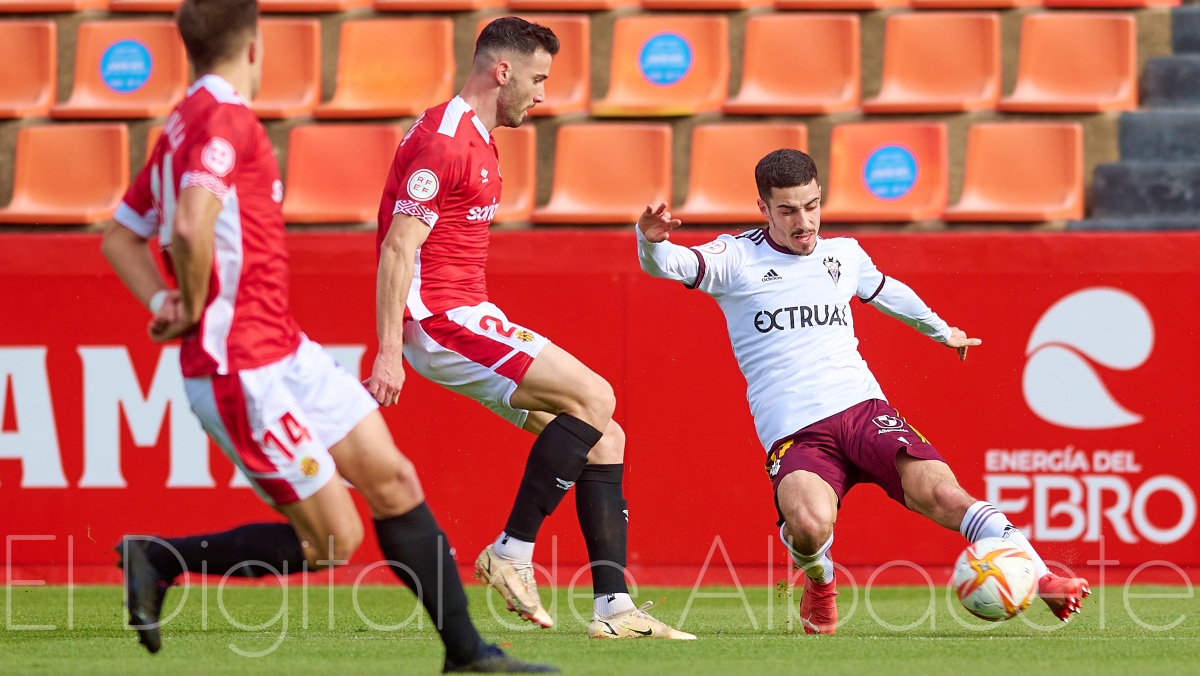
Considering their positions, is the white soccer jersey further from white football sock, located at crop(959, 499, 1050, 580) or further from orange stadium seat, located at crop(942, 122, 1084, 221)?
orange stadium seat, located at crop(942, 122, 1084, 221)

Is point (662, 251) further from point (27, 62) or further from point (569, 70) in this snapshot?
point (27, 62)

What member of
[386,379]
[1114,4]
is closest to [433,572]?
[386,379]

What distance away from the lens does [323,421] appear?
384cm

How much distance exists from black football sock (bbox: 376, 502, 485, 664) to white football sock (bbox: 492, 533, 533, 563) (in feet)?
3.09

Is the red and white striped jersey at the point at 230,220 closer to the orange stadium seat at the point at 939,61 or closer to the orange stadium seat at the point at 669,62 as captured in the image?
the orange stadium seat at the point at 669,62

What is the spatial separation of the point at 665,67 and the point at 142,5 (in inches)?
136

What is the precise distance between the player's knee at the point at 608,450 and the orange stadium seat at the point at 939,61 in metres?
4.29

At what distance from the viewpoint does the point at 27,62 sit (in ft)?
31.0

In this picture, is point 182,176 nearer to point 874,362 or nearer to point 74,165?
point 874,362

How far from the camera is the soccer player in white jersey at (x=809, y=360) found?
16.9ft

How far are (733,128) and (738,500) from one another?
8.48 ft

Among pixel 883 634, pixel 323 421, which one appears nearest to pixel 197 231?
pixel 323 421

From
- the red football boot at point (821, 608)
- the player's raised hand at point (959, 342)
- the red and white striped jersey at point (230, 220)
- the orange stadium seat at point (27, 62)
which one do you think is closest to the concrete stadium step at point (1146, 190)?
the player's raised hand at point (959, 342)

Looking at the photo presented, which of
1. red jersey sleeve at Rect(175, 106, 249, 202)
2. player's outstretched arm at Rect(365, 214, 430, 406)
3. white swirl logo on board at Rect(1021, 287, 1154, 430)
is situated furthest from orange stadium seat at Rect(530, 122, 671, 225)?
red jersey sleeve at Rect(175, 106, 249, 202)
